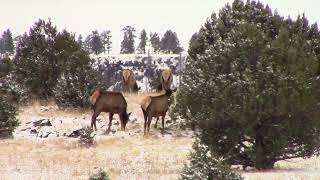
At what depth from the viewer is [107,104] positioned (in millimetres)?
22203

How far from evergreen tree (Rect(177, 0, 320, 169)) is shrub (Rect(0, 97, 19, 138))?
397 inches

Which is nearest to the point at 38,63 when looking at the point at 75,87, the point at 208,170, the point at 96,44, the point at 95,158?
the point at 75,87

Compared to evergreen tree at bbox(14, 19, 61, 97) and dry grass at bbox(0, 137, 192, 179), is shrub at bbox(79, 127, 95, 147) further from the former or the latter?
evergreen tree at bbox(14, 19, 61, 97)

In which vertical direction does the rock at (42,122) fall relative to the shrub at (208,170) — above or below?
below

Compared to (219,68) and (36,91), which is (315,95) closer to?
(219,68)

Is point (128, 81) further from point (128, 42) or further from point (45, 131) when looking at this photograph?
point (128, 42)

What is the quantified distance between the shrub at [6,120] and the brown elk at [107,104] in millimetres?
3563

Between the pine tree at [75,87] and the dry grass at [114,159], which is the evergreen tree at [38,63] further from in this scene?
the dry grass at [114,159]

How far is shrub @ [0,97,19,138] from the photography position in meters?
21.8

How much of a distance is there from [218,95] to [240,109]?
2.41ft

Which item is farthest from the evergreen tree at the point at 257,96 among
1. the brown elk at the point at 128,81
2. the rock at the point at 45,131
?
the brown elk at the point at 128,81

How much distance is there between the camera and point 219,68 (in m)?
14.3

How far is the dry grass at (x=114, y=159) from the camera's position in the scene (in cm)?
1381

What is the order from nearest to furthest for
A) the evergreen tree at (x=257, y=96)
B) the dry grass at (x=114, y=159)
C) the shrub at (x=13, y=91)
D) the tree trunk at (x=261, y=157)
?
1. the evergreen tree at (x=257, y=96)
2. the dry grass at (x=114, y=159)
3. the tree trunk at (x=261, y=157)
4. the shrub at (x=13, y=91)
